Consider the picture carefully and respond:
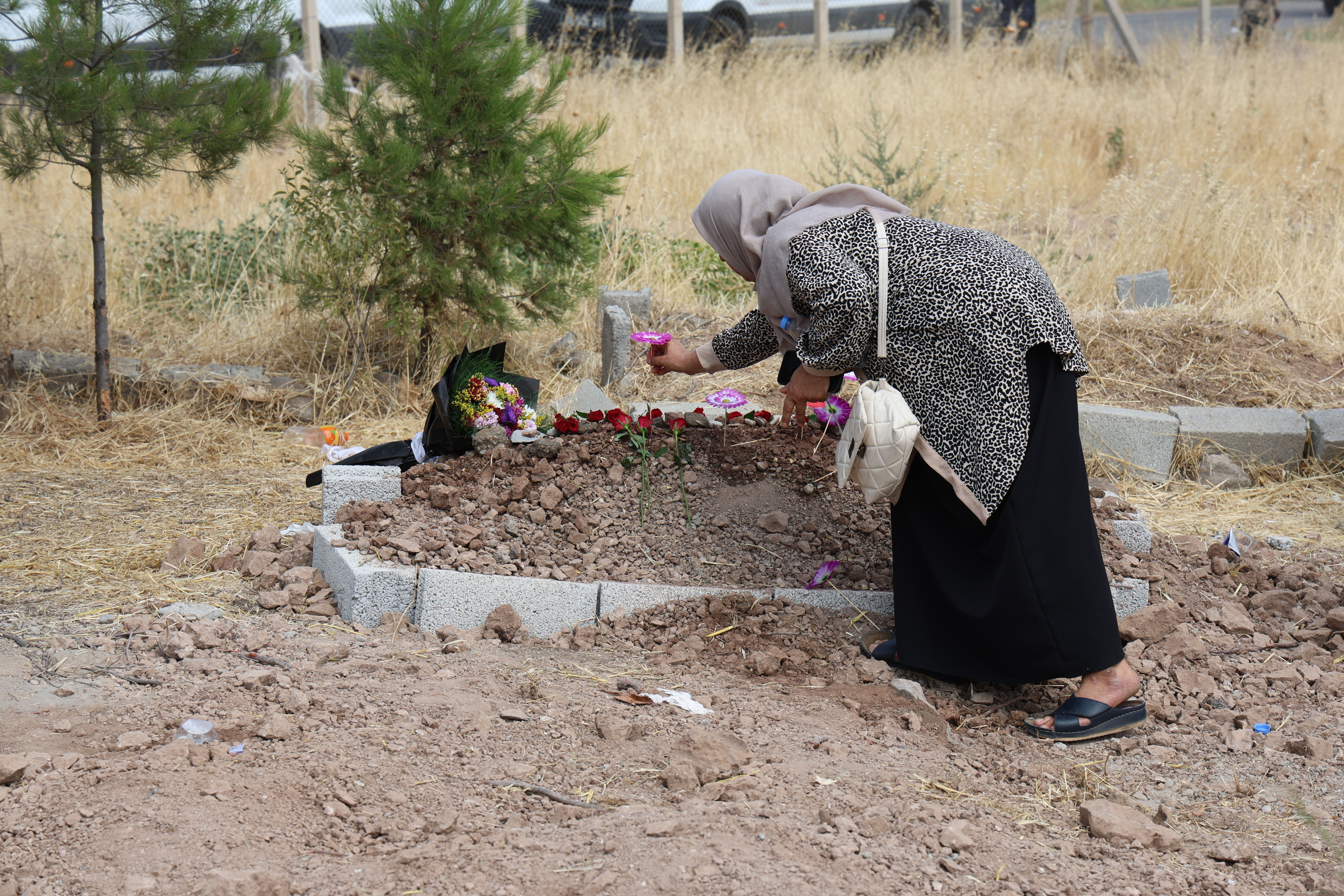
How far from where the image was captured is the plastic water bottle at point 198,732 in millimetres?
2551

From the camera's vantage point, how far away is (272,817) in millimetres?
2201

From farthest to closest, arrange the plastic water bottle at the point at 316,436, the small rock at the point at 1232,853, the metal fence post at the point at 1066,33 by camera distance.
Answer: the metal fence post at the point at 1066,33 < the plastic water bottle at the point at 316,436 < the small rock at the point at 1232,853

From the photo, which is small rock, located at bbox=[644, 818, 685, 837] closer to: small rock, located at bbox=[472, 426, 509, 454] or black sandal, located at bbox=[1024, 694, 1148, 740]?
black sandal, located at bbox=[1024, 694, 1148, 740]

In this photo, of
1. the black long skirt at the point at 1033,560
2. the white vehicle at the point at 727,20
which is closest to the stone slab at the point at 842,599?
the black long skirt at the point at 1033,560

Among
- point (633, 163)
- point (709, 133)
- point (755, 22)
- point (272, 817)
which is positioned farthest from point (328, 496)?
point (755, 22)

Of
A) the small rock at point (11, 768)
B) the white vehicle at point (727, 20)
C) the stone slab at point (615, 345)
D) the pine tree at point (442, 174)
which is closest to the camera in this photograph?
the small rock at point (11, 768)

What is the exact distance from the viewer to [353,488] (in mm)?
3760

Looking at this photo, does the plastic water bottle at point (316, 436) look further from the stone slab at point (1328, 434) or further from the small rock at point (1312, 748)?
the stone slab at point (1328, 434)

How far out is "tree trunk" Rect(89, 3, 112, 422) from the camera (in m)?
4.91

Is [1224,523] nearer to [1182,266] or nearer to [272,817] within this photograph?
[1182,266]

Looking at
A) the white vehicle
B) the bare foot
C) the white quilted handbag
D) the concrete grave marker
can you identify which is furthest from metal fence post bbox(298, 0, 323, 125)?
the bare foot

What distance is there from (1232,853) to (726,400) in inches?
88.3

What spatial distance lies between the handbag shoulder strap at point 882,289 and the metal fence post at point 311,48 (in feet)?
21.9

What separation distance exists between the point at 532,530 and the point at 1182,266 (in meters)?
5.47
